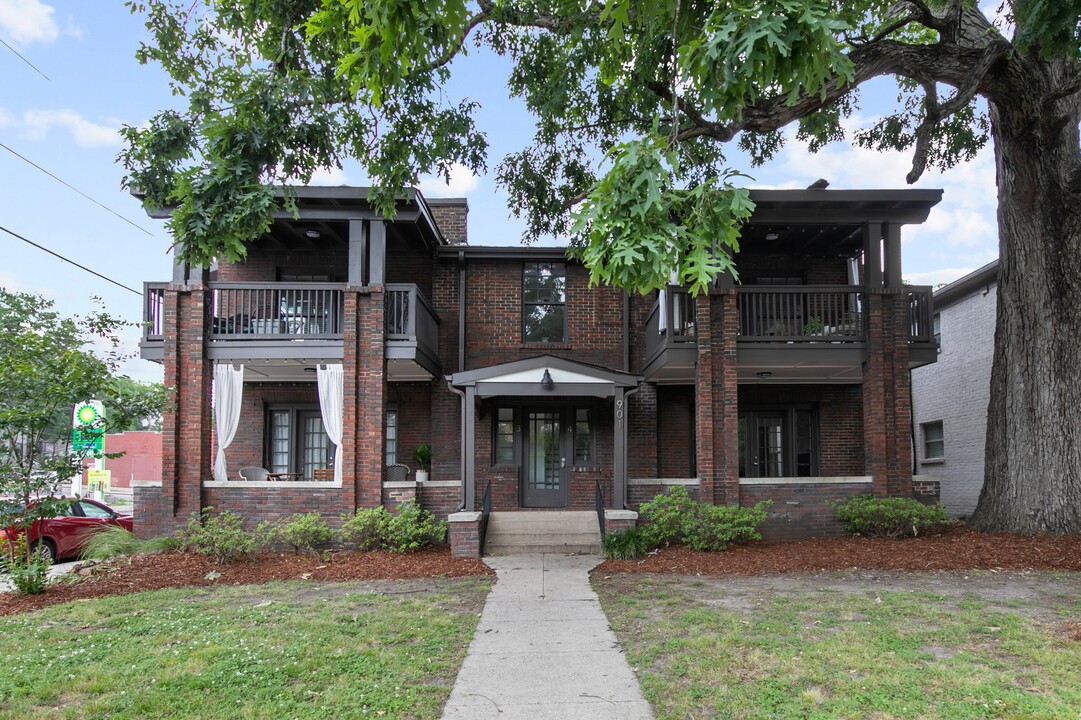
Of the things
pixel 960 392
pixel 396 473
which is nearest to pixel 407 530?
pixel 396 473

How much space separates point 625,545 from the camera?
1138 cm

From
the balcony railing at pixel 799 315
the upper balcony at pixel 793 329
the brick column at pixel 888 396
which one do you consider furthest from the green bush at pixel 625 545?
the brick column at pixel 888 396

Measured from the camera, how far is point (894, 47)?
33.0ft

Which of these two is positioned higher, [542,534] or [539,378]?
[539,378]

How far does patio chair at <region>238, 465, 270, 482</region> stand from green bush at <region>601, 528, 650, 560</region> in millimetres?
7066

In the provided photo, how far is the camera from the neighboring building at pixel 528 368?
1279cm

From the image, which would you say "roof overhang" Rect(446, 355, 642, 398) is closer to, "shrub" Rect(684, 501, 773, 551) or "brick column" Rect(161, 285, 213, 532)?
"shrub" Rect(684, 501, 773, 551)

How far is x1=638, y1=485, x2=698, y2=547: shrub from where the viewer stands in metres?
11.9

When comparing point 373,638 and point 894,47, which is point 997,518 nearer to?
point 894,47

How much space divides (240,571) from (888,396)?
Result: 10938mm

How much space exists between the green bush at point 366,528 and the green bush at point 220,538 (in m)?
1.44

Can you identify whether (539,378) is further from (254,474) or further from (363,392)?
(254,474)

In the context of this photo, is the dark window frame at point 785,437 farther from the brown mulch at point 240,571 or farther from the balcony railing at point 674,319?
the brown mulch at point 240,571

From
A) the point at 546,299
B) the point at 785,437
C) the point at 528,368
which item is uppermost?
the point at 546,299
